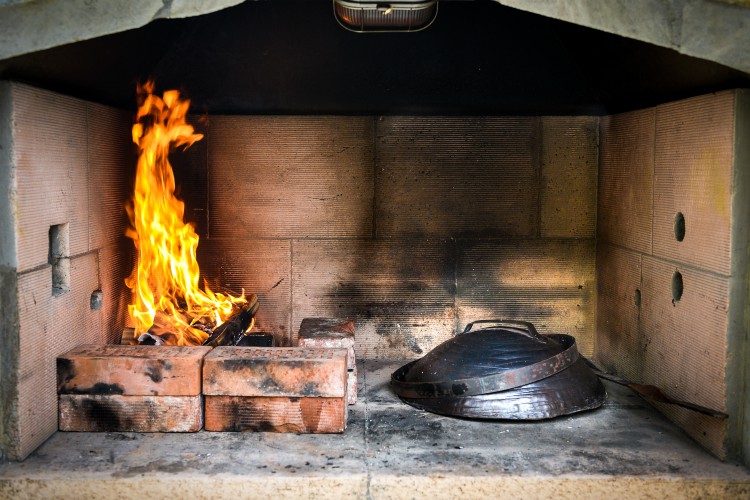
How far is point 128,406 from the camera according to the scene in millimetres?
4543

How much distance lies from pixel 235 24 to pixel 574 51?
2.86 meters

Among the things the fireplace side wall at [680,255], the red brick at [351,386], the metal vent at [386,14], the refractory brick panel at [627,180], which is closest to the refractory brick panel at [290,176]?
the metal vent at [386,14]

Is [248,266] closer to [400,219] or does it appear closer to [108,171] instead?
[400,219]

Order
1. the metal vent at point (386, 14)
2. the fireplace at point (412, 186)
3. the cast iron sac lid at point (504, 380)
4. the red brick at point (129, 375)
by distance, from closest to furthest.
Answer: the metal vent at point (386, 14) < the red brick at point (129, 375) < the cast iron sac lid at point (504, 380) < the fireplace at point (412, 186)

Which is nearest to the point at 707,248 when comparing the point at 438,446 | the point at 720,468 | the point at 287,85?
the point at 720,468

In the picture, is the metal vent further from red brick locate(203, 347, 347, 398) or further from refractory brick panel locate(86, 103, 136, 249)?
red brick locate(203, 347, 347, 398)

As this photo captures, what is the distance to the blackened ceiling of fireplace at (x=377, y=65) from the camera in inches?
232

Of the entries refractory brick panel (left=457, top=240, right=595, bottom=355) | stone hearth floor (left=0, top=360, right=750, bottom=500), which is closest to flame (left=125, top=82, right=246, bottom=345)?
stone hearth floor (left=0, top=360, right=750, bottom=500)

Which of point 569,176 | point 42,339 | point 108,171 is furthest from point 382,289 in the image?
point 42,339

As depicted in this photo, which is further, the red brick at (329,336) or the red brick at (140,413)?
the red brick at (329,336)

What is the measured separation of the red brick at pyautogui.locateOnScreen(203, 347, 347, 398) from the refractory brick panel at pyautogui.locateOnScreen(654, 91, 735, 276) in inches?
93.6

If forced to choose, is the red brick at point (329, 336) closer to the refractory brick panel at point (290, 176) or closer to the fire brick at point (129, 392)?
the fire brick at point (129, 392)

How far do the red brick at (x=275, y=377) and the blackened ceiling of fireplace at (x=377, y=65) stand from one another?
8.08ft

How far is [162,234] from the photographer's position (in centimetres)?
599
